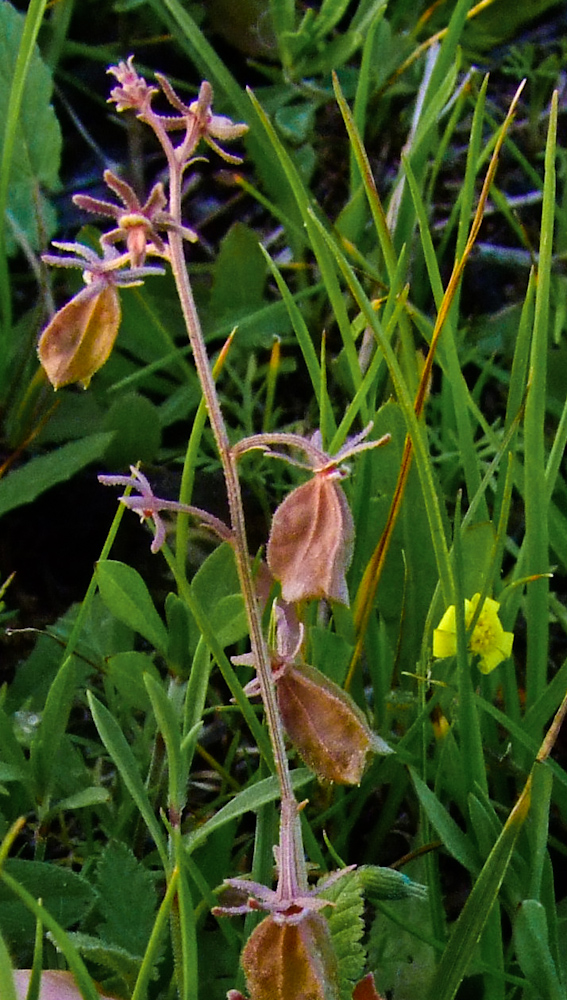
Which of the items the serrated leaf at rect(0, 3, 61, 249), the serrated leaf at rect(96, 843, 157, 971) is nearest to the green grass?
the serrated leaf at rect(96, 843, 157, 971)

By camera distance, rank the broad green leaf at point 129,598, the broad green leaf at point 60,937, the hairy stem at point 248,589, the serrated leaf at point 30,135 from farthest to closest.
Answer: the serrated leaf at point 30,135
the broad green leaf at point 129,598
the hairy stem at point 248,589
the broad green leaf at point 60,937

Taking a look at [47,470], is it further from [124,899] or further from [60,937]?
[60,937]

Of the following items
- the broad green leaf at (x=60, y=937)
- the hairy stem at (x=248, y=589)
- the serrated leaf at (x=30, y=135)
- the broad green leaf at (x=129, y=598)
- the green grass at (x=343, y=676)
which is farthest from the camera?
the serrated leaf at (x=30, y=135)

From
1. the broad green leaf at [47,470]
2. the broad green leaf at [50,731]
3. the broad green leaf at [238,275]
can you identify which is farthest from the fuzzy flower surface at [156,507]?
the broad green leaf at [238,275]

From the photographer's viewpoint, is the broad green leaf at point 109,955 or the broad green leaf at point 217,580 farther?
the broad green leaf at point 217,580

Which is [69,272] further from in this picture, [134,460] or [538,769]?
[538,769]

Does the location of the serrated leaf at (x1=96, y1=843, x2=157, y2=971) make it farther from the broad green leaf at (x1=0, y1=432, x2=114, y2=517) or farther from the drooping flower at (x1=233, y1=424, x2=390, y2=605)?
the broad green leaf at (x1=0, y1=432, x2=114, y2=517)

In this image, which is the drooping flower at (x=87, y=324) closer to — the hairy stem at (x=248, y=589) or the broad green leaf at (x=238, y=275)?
the hairy stem at (x=248, y=589)

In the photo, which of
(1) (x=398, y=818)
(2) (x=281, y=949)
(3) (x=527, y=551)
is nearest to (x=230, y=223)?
(3) (x=527, y=551)
